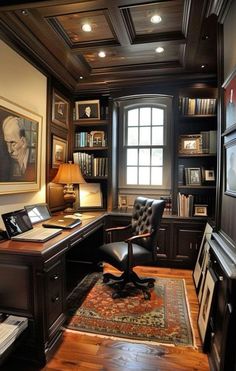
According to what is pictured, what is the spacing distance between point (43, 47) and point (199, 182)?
255cm

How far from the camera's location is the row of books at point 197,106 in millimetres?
3338

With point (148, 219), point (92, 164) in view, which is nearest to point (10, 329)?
point (148, 219)

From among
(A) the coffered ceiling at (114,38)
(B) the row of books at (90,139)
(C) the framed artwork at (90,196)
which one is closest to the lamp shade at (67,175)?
(C) the framed artwork at (90,196)

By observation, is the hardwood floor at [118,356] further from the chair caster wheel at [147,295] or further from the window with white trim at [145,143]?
the window with white trim at [145,143]

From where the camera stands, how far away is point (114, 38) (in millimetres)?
2562

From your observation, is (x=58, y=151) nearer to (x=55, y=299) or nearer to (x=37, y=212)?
(x=37, y=212)

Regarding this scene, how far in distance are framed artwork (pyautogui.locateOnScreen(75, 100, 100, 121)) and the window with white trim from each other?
0.48 metres

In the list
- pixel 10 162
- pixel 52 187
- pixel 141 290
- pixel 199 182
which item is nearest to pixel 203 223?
pixel 199 182

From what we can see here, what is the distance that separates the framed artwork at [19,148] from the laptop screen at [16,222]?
30 centimetres

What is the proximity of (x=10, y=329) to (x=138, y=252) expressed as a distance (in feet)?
4.58

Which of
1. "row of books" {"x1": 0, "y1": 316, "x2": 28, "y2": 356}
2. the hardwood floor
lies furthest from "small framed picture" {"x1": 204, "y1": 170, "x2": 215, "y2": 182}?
"row of books" {"x1": 0, "y1": 316, "x2": 28, "y2": 356}

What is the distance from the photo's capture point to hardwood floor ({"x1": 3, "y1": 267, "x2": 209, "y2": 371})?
1652 mm

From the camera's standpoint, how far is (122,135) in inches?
158

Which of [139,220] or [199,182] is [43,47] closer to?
[139,220]
